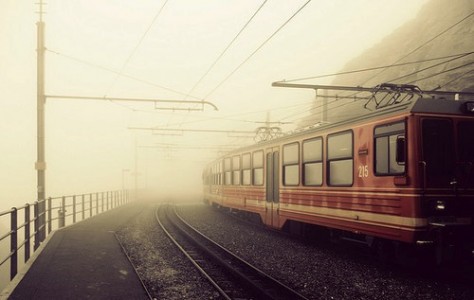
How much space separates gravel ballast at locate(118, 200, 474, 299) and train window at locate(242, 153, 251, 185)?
13.4 ft

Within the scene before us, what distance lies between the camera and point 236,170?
20.0m

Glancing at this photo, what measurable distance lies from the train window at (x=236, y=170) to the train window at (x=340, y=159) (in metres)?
8.79

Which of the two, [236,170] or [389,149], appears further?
[236,170]

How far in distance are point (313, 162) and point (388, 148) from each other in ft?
9.95

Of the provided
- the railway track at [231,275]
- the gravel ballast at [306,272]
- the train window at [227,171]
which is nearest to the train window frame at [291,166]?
the gravel ballast at [306,272]

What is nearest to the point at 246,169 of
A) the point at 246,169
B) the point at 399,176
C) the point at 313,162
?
the point at 246,169

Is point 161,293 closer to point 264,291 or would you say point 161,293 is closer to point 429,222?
point 264,291

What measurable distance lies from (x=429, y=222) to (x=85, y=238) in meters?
9.13

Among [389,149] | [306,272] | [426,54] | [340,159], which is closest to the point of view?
[389,149]

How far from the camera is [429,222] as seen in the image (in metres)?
8.20

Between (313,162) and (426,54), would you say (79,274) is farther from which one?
(426,54)

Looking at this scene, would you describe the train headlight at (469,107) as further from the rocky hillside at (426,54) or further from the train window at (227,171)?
the rocky hillside at (426,54)

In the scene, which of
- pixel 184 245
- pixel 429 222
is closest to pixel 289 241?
pixel 184 245

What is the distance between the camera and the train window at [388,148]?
8.66 m
